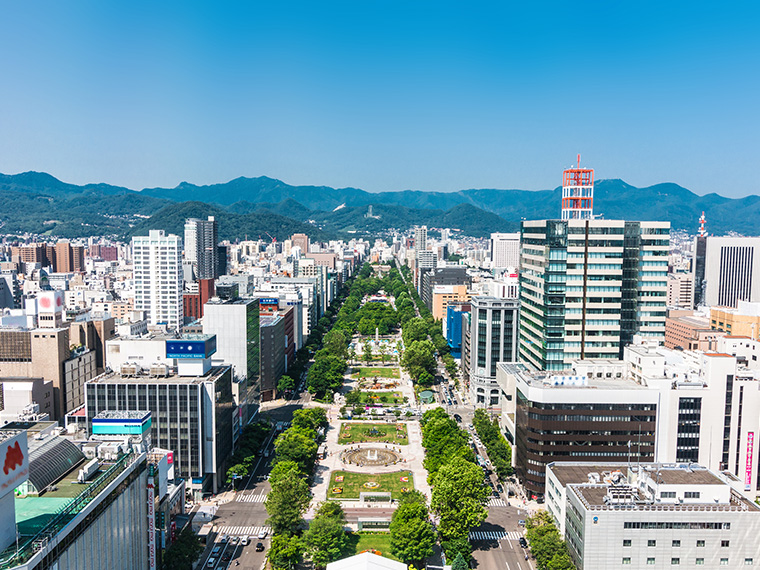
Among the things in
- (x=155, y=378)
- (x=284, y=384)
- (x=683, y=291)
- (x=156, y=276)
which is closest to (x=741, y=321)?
(x=683, y=291)

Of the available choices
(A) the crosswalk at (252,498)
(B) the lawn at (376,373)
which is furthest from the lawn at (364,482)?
(B) the lawn at (376,373)

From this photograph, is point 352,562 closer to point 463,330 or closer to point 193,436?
point 193,436

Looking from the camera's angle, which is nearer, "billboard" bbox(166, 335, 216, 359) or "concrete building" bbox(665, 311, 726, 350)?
"billboard" bbox(166, 335, 216, 359)

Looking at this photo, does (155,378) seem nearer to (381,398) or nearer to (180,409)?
(180,409)

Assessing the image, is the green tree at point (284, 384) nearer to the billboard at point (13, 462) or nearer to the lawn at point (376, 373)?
the lawn at point (376, 373)

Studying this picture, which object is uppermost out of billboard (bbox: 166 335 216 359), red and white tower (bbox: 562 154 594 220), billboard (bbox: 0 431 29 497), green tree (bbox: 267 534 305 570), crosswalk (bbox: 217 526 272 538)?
red and white tower (bbox: 562 154 594 220)

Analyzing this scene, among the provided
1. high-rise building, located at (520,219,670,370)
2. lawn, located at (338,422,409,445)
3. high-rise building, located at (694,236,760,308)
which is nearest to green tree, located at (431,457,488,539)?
high-rise building, located at (520,219,670,370)

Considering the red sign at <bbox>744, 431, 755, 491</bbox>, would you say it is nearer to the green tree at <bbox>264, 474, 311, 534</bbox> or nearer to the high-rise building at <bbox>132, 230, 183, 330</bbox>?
the green tree at <bbox>264, 474, 311, 534</bbox>
